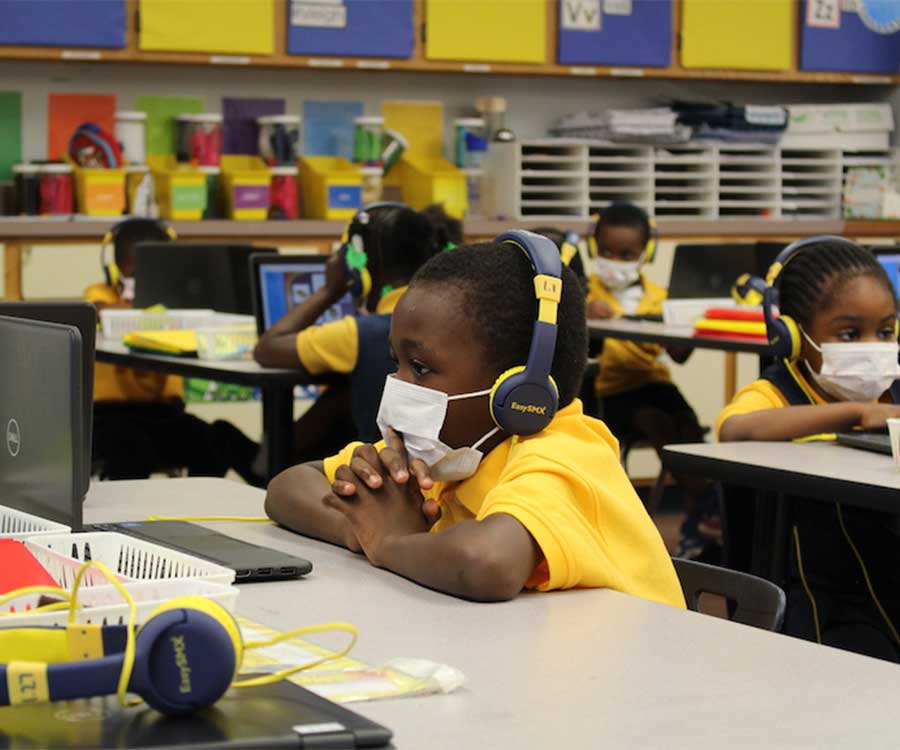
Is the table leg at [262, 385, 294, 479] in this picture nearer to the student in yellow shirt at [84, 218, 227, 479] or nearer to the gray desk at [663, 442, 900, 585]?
the student in yellow shirt at [84, 218, 227, 479]

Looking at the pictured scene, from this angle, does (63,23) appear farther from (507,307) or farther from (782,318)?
(507,307)

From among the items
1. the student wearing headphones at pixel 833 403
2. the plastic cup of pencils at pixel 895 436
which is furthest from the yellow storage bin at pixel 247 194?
the plastic cup of pencils at pixel 895 436

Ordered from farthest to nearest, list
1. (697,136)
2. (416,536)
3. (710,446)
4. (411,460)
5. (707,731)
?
(697,136) → (710,446) → (411,460) → (416,536) → (707,731)

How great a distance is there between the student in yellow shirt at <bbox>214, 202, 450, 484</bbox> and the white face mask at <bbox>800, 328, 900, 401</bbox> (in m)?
1.07

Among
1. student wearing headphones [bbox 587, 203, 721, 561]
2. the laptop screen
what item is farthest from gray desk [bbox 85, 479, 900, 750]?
student wearing headphones [bbox 587, 203, 721, 561]

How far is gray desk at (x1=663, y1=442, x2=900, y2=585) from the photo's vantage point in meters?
1.95

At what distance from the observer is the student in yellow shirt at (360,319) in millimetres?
3203

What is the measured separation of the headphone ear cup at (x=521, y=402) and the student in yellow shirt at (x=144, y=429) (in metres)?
2.37

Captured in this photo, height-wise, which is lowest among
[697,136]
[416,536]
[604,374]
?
[604,374]

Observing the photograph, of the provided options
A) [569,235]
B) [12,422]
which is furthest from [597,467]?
[569,235]

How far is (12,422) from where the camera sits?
4.91ft

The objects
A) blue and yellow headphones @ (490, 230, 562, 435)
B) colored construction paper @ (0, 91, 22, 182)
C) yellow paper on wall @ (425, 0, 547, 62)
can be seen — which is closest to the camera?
blue and yellow headphones @ (490, 230, 562, 435)

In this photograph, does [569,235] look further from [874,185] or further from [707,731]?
[707,731]

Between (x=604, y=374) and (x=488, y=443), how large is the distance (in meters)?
3.12
